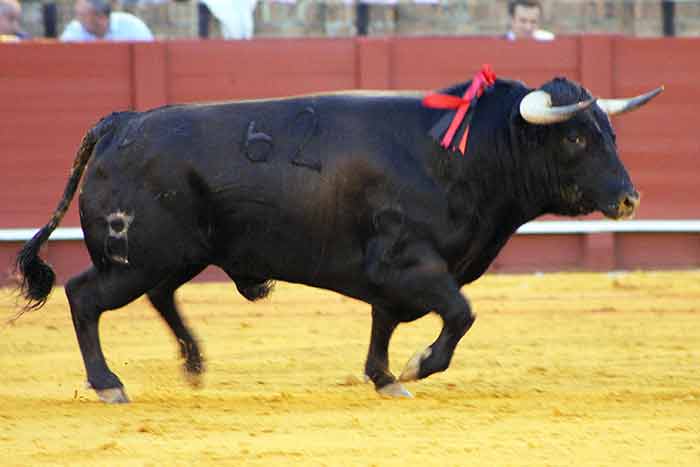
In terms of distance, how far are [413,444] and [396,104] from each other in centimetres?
156

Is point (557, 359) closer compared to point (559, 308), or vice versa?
point (557, 359)

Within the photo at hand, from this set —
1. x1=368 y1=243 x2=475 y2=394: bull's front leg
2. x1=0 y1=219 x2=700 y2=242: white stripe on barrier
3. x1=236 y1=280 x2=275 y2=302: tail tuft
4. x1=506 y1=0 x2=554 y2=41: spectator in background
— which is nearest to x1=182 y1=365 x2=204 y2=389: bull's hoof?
x1=236 y1=280 x2=275 y2=302: tail tuft

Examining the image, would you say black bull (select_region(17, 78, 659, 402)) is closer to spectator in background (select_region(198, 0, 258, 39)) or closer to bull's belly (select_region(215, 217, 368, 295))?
bull's belly (select_region(215, 217, 368, 295))

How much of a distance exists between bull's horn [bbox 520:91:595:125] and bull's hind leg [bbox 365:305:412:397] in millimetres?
897

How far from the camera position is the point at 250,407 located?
506 centimetres

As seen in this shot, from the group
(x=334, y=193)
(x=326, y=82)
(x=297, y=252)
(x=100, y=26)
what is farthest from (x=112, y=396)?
(x=100, y=26)

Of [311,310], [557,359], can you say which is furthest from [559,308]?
[557,359]

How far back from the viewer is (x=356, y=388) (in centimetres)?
562

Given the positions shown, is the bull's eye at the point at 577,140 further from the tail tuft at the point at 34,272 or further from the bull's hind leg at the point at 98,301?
the tail tuft at the point at 34,272

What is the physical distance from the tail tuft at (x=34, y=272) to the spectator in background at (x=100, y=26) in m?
4.72

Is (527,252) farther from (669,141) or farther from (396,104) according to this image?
(396,104)

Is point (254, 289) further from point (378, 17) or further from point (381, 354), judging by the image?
point (378, 17)

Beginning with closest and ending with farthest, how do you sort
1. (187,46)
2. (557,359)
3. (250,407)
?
(250,407), (557,359), (187,46)

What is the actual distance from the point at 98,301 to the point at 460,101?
147cm
